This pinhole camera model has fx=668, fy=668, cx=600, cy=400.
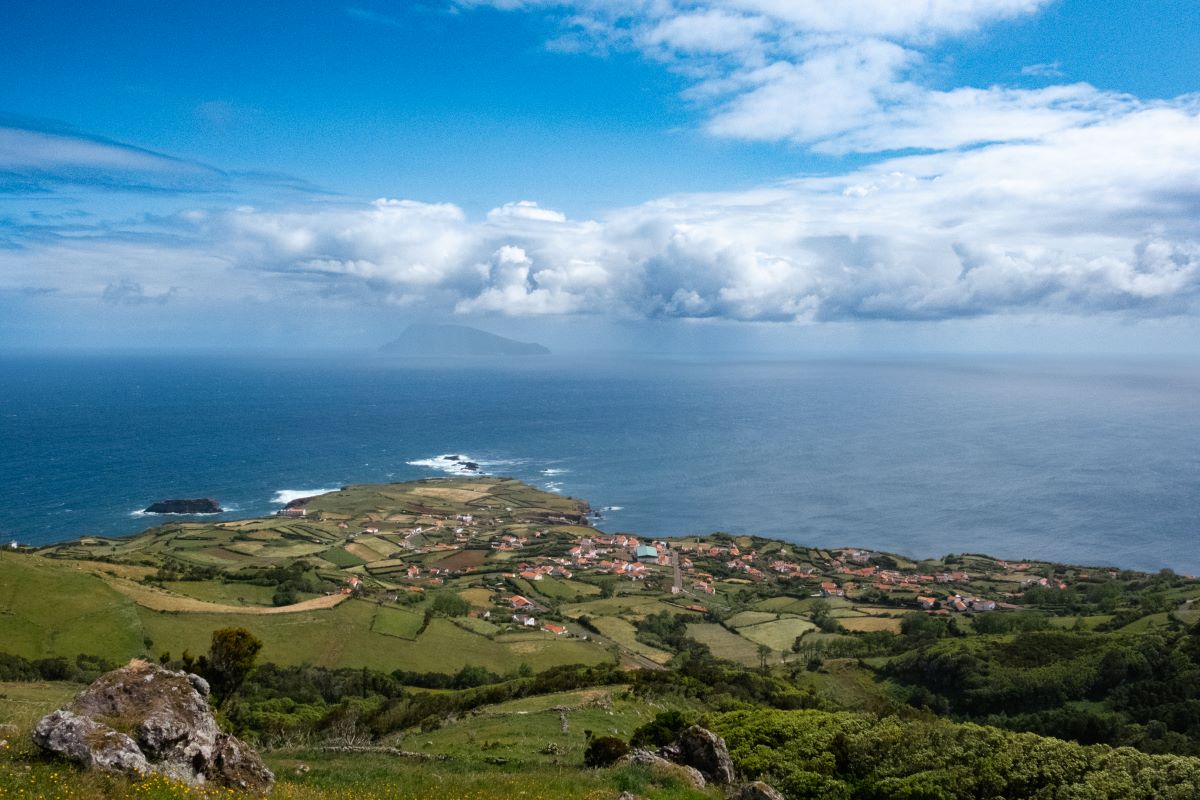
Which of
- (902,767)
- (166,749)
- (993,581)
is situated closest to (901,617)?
(993,581)

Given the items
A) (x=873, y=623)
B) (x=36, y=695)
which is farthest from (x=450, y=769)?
(x=873, y=623)

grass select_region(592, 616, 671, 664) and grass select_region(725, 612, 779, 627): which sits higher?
grass select_region(592, 616, 671, 664)

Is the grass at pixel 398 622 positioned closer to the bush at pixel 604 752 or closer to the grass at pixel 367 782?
the grass at pixel 367 782

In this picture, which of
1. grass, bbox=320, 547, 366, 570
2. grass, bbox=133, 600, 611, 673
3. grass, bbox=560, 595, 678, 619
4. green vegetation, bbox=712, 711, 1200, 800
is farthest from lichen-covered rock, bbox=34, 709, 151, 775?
grass, bbox=320, 547, 366, 570

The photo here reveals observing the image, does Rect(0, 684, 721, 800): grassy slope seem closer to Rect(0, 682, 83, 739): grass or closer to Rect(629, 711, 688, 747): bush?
Rect(0, 682, 83, 739): grass

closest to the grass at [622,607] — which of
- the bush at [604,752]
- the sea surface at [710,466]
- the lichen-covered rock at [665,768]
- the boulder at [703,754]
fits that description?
the sea surface at [710,466]

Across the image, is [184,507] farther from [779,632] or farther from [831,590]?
[831,590]

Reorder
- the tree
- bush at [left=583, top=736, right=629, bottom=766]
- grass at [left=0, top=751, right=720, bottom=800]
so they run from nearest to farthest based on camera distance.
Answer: grass at [left=0, top=751, right=720, bottom=800], bush at [left=583, top=736, right=629, bottom=766], the tree

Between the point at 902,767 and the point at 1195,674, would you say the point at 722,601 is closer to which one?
the point at 1195,674
